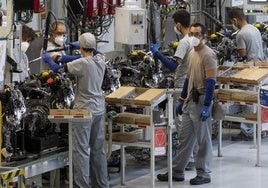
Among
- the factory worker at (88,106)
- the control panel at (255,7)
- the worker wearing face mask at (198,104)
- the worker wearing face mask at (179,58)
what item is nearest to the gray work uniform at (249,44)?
the control panel at (255,7)

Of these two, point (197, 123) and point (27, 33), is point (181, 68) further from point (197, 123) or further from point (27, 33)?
point (27, 33)

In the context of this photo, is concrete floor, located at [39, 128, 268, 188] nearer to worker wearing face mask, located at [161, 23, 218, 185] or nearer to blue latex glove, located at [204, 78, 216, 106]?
worker wearing face mask, located at [161, 23, 218, 185]

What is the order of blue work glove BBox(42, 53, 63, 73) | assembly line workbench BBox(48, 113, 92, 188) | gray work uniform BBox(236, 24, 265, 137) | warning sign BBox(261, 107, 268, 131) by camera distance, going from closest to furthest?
assembly line workbench BBox(48, 113, 92, 188)
blue work glove BBox(42, 53, 63, 73)
warning sign BBox(261, 107, 268, 131)
gray work uniform BBox(236, 24, 265, 137)

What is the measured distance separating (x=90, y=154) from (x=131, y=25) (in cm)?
293

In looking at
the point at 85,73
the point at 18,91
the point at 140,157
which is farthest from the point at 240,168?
the point at 18,91

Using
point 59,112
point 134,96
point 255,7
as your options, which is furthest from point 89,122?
point 255,7

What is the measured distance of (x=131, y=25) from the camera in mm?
9438

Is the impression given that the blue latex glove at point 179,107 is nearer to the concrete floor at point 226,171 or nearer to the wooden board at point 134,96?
the wooden board at point 134,96

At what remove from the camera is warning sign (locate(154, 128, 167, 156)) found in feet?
23.3

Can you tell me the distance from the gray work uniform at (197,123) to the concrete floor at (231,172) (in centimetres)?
27

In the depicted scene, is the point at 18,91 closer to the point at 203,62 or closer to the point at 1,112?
the point at 1,112

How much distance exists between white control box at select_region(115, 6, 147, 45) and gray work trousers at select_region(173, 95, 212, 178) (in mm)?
2193

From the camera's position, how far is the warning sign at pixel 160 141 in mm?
7102

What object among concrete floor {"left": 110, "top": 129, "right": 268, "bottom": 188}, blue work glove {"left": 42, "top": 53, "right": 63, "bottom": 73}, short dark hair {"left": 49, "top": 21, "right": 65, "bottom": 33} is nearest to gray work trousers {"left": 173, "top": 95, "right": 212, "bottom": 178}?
concrete floor {"left": 110, "top": 129, "right": 268, "bottom": 188}
